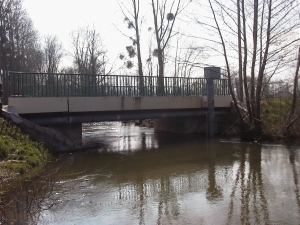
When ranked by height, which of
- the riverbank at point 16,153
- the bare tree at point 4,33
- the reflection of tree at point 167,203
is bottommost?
the reflection of tree at point 167,203

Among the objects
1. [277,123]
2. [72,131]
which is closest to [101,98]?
[72,131]

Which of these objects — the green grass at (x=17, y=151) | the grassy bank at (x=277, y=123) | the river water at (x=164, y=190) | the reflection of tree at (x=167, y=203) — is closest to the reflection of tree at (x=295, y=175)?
the river water at (x=164, y=190)

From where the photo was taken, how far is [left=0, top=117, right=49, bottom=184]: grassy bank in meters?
9.07

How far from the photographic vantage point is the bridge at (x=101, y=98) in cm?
1377

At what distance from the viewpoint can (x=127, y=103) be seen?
16172mm

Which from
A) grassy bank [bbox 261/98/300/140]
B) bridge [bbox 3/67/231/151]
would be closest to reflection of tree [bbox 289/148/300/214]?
grassy bank [bbox 261/98/300/140]

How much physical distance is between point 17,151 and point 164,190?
16.1 ft

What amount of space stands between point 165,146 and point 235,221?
10.5 meters

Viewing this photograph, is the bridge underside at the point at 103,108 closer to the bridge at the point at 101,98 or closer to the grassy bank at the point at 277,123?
the bridge at the point at 101,98

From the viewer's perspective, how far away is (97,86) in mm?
15641

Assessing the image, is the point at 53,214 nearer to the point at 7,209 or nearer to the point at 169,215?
the point at 7,209

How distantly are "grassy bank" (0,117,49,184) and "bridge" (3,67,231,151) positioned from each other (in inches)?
52.9

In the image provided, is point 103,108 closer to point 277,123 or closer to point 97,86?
point 97,86

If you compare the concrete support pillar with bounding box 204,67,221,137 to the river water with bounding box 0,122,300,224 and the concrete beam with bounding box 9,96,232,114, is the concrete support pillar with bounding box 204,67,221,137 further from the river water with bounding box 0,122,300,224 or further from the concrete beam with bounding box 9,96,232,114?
the river water with bounding box 0,122,300,224
